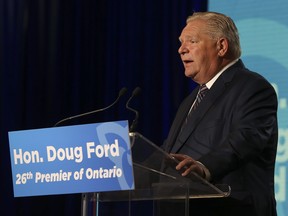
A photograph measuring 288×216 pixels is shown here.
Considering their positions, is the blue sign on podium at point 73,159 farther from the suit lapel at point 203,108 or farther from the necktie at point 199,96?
the necktie at point 199,96

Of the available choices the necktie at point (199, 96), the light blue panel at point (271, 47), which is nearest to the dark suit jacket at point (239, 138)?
the necktie at point (199, 96)

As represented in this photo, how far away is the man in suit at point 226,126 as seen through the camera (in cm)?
249

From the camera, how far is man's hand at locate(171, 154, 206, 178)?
223 cm

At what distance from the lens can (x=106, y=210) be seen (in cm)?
225

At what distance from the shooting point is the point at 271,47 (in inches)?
164

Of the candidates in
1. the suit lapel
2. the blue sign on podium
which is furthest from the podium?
the suit lapel

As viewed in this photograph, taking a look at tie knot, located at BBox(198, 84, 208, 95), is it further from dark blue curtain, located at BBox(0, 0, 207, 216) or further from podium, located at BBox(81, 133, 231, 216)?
dark blue curtain, located at BBox(0, 0, 207, 216)

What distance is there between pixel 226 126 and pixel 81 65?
3.13 meters

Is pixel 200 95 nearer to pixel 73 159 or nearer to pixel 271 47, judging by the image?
pixel 73 159

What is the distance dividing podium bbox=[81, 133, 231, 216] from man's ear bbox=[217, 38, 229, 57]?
78 cm

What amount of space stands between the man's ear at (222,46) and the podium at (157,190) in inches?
30.7

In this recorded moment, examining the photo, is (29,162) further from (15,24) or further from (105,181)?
(15,24)

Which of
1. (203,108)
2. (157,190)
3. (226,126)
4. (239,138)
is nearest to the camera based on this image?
(157,190)

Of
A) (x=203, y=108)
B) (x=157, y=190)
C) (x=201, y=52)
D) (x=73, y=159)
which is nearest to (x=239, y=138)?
(x=203, y=108)
